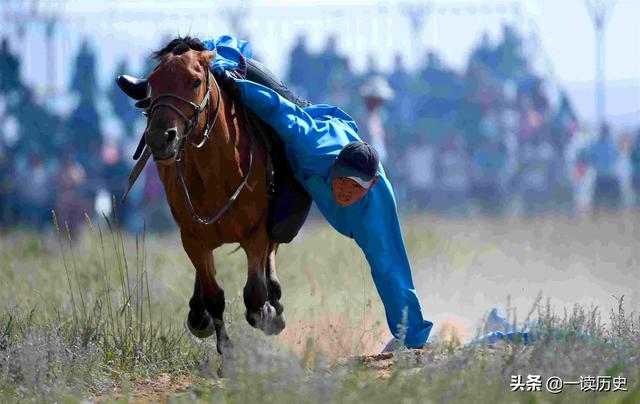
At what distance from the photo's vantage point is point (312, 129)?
808cm

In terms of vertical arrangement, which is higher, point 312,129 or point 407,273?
point 312,129

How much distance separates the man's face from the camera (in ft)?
25.9

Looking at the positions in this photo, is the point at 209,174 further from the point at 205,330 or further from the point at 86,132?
the point at 86,132

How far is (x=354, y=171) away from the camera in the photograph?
7828 mm

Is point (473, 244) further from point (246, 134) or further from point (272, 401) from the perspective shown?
point (272, 401)

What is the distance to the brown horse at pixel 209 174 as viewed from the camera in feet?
23.3

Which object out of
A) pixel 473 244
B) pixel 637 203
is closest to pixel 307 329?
pixel 473 244

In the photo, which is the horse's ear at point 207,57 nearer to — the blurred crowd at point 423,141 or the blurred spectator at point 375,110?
the blurred spectator at point 375,110

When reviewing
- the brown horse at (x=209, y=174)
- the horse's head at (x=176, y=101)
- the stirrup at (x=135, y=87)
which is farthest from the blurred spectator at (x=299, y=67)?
the horse's head at (x=176, y=101)

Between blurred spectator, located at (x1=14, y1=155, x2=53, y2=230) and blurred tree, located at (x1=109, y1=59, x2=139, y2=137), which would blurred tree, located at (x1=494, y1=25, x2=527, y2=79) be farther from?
blurred spectator, located at (x1=14, y1=155, x2=53, y2=230)

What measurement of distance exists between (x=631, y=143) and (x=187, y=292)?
42.5ft

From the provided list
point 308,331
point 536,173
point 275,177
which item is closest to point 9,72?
point 536,173

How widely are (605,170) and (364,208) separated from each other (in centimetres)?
1361

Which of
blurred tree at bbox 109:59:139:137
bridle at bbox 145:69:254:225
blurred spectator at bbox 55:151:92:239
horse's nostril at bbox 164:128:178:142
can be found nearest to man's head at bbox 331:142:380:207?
bridle at bbox 145:69:254:225
